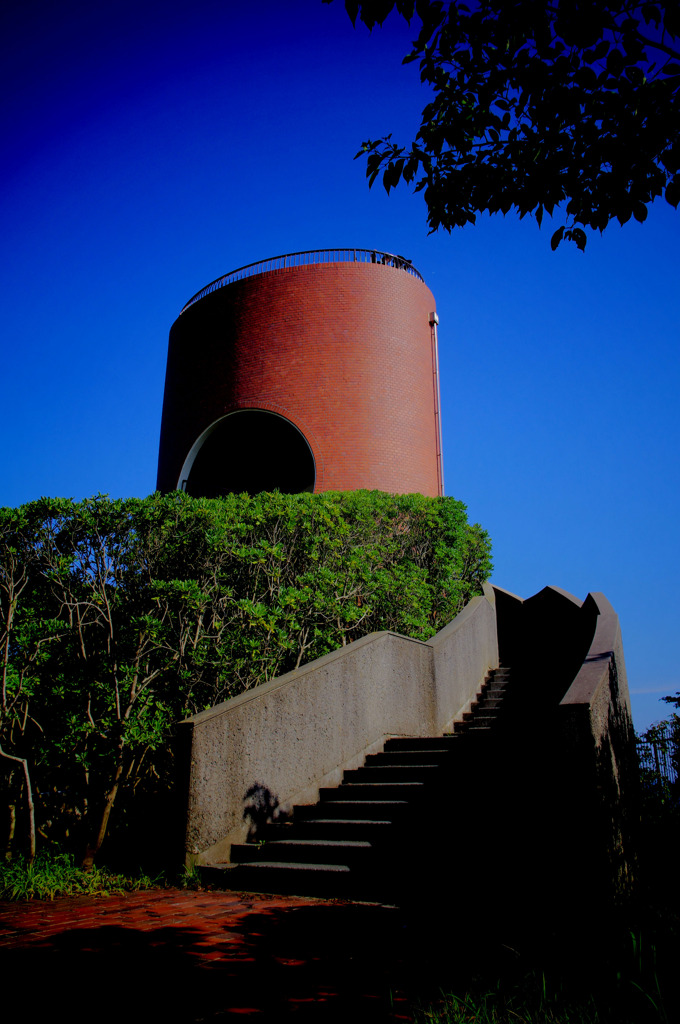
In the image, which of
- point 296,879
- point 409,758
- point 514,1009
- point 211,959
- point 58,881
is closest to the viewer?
point 514,1009

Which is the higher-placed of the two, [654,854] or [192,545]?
[192,545]

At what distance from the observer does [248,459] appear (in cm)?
Answer: 2112

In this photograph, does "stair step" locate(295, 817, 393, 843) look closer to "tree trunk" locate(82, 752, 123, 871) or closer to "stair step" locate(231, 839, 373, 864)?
"stair step" locate(231, 839, 373, 864)

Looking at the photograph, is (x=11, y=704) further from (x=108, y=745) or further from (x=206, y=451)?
(x=206, y=451)

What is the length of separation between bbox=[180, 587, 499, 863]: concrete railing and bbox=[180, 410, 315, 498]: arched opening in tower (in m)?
9.42

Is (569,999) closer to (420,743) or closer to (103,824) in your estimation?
(420,743)

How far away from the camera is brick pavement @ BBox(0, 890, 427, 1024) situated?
295 cm

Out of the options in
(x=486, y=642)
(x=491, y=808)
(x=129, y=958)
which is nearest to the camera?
(x=129, y=958)

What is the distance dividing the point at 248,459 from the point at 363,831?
1650 cm

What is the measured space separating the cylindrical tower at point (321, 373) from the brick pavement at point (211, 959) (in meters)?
11.3

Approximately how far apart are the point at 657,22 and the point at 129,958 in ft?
19.5

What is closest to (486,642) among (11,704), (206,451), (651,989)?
(11,704)

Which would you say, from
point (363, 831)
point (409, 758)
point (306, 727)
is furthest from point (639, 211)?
point (409, 758)

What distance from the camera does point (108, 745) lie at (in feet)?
21.3
